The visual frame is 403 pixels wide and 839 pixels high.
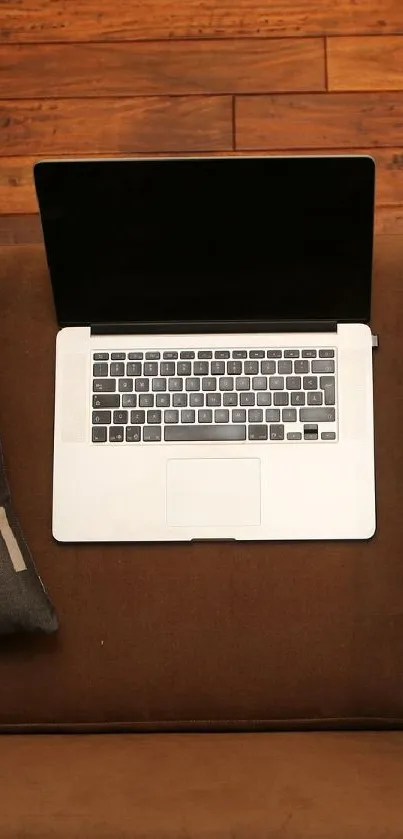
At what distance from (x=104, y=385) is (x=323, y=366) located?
0.26 metres

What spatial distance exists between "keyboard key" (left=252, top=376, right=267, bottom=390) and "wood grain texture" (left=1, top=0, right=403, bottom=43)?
0.69 meters

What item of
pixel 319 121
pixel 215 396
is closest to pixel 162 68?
pixel 319 121

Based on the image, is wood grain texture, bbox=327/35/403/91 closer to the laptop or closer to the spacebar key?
the laptop

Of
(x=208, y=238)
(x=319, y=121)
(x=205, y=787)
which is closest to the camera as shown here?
(x=205, y=787)

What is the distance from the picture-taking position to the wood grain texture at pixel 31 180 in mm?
1403

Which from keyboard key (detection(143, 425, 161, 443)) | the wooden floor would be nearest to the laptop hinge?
keyboard key (detection(143, 425, 161, 443))

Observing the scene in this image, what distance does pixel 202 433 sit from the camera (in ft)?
3.42

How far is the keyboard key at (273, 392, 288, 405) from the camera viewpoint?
1040mm

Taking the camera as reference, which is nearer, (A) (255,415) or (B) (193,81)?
(A) (255,415)

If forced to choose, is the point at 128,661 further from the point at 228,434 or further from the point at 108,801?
the point at 228,434

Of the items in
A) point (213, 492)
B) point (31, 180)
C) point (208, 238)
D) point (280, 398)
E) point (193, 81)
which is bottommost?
point (213, 492)

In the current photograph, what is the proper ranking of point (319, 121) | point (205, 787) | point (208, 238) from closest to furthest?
point (205, 787), point (208, 238), point (319, 121)

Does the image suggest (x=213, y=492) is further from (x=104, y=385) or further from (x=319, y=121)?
(x=319, y=121)

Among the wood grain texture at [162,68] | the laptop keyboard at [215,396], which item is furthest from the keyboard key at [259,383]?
the wood grain texture at [162,68]
